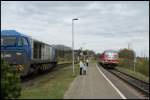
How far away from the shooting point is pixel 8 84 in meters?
15.1

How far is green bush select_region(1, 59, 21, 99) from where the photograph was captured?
1491 centimetres

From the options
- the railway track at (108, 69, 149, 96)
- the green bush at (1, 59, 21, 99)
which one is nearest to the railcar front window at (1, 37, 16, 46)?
the railway track at (108, 69, 149, 96)

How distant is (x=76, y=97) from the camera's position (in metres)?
18.7

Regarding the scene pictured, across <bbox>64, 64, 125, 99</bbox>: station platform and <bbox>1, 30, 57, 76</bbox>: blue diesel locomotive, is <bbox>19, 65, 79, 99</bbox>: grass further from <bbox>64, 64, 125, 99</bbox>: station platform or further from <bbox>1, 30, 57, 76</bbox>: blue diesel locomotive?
<bbox>1, 30, 57, 76</bbox>: blue diesel locomotive

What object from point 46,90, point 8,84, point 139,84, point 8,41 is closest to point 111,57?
point 139,84

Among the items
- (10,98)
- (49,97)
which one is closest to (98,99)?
(49,97)

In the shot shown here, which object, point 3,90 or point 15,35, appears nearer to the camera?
point 3,90

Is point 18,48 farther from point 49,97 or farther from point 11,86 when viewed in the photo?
point 11,86

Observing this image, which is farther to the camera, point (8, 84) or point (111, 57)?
point (111, 57)

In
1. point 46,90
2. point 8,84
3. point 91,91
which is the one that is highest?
point 8,84

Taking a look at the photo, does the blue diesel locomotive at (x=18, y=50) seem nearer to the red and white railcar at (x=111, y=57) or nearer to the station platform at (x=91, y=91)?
the station platform at (x=91, y=91)

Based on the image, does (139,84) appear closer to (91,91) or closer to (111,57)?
(91,91)

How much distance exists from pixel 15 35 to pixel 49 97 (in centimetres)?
1430

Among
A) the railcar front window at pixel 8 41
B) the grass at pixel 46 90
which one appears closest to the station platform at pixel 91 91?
the grass at pixel 46 90
